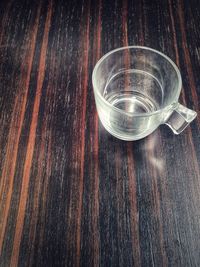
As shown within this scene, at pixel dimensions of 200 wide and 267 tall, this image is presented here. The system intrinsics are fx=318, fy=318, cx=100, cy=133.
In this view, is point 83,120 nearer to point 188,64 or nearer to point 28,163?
point 28,163

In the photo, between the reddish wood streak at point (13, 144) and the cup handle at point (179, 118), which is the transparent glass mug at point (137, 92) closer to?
the cup handle at point (179, 118)

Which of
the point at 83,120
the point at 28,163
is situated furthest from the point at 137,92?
the point at 28,163

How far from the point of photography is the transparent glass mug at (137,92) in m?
0.45

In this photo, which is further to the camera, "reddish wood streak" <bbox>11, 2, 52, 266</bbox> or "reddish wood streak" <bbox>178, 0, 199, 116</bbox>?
"reddish wood streak" <bbox>178, 0, 199, 116</bbox>

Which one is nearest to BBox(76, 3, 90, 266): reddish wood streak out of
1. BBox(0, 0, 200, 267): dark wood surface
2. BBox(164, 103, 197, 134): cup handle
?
BBox(0, 0, 200, 267): dark wood surface

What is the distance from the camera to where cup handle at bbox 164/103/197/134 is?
442 mm

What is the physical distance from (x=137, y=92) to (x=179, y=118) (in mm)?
117

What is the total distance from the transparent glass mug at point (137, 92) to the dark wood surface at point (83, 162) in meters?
0.03

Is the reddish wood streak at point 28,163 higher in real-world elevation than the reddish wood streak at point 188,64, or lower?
lower

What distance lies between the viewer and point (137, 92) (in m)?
0.56

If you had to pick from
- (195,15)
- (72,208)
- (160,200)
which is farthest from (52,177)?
(195,15)

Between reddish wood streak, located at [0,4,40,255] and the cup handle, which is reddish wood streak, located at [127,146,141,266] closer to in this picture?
the cup handle

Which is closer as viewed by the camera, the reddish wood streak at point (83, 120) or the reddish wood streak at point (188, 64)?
the reddish wood streak at point (83, 120)

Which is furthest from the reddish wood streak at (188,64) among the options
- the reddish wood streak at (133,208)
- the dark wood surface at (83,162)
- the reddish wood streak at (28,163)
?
the reddish wood streak at (28,163)
